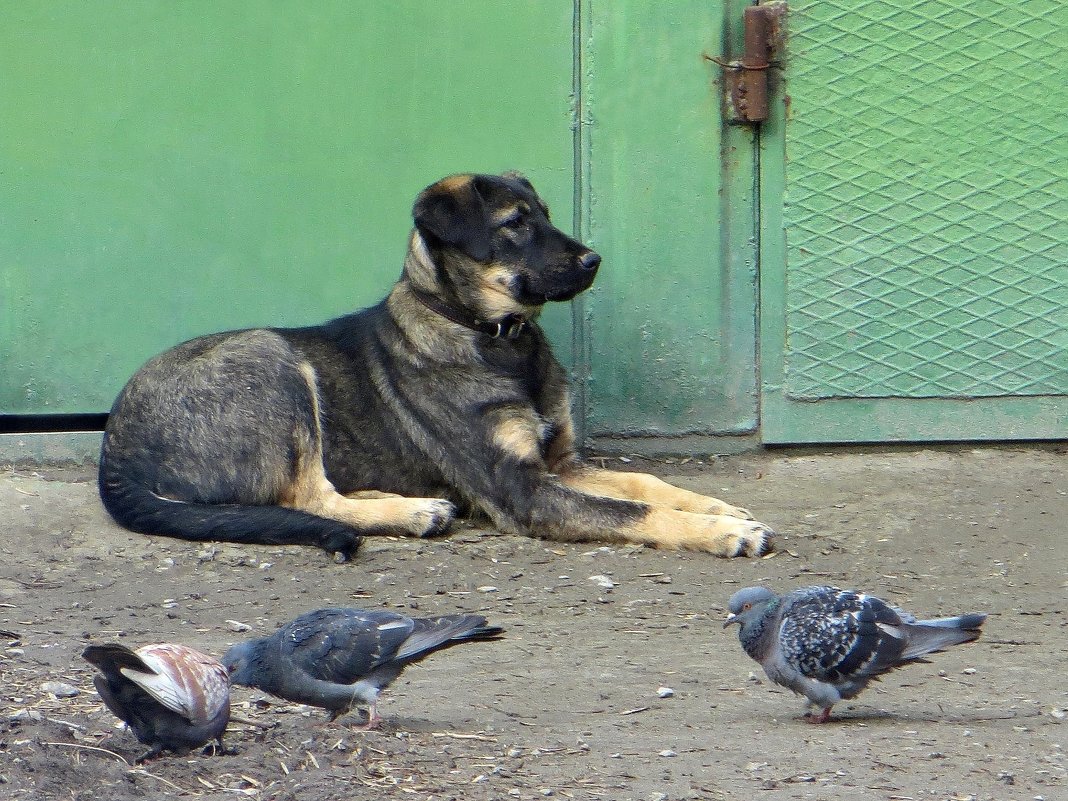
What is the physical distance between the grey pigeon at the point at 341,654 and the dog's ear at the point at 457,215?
2706 mm

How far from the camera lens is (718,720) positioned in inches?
153

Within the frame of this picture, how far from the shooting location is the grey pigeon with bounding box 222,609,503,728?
3.61 metres

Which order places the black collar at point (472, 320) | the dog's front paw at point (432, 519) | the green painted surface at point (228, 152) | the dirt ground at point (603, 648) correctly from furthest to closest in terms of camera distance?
the green painted surface at point (228, 152)
the black collar at point (472, 320)
the dog's front paw at point (432, 519)
the dirt ground at point (603, 648)

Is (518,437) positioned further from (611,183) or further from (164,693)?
(164,693)

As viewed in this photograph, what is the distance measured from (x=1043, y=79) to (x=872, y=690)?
11.4 feet

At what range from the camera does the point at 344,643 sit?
3.62 metres

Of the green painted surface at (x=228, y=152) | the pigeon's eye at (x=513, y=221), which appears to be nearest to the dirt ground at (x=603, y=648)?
the green painted surface at (x=228, y=152)

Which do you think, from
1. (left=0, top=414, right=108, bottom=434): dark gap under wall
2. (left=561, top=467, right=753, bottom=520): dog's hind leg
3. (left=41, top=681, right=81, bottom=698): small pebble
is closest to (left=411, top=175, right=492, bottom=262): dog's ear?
(left=561, top=467, right=753, bottom=520): dog's hind leg

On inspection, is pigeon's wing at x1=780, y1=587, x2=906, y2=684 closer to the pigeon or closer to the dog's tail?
the pigeon

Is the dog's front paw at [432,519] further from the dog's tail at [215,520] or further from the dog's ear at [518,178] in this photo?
the dog's ear at [518,178]

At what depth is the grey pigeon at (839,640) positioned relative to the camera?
3.70m

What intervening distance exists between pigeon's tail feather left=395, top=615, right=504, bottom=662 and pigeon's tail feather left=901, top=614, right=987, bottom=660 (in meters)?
1.04

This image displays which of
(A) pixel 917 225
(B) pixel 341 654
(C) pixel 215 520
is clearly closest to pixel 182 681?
(B) pixel 341 654

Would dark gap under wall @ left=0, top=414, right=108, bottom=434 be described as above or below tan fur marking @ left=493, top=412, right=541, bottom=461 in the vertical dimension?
below
